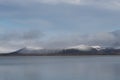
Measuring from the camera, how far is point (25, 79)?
1806 inches

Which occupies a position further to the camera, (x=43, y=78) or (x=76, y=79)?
(x=43, y=78)

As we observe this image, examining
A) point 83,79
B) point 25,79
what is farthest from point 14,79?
point 83,79

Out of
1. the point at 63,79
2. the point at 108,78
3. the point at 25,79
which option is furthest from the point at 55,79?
the point at 108,78

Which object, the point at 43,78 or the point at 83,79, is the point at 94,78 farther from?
the point at 43,78

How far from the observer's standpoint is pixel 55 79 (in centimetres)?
4534

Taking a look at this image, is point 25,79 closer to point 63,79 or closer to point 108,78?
point 63,79

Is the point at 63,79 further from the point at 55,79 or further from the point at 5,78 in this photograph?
the point at 5,78

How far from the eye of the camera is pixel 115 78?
4553cm

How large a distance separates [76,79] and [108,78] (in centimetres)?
423

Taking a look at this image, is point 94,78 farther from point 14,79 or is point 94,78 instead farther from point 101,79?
point 14,79

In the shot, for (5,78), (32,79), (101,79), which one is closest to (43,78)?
(32,79)

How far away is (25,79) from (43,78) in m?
2.91

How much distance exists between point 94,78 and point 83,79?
5.09 ft

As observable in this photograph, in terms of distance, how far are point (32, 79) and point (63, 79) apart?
414 cm
